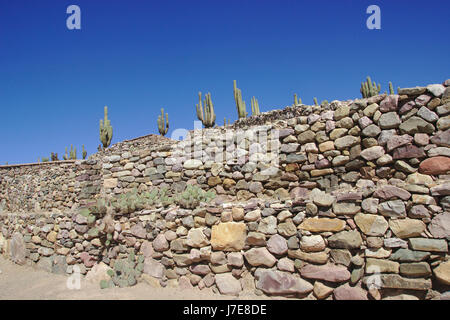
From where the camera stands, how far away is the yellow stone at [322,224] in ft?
13.3

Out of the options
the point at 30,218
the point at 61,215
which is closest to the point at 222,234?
the point at 61,215

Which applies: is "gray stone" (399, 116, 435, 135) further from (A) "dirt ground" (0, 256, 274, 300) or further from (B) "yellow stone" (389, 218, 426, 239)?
(A) "dirt ground" (0, 256, 274, 300)

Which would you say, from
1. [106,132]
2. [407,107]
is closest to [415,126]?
[407,107]

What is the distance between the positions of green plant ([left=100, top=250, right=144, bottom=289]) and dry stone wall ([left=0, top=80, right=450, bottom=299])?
0.13 m

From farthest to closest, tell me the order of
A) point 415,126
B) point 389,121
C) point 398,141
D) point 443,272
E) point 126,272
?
point 126,272 → point 389,121 → point 398,141 → point 415,126 → point 443,272

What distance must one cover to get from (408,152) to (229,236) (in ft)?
10.1

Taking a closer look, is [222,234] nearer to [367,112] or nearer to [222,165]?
[222,165]

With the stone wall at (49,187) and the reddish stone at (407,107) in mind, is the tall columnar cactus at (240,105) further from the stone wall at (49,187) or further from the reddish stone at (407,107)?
the reddish stone at (407,107)

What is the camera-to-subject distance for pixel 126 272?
517 centimetres

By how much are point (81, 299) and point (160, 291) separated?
4.38 feet

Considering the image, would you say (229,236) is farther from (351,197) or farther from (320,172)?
(320,172)

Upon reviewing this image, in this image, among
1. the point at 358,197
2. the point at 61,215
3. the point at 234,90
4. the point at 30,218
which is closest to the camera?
the point at 358,197

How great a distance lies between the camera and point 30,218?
7340 millimetres

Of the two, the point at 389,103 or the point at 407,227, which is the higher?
the point at 389,103
